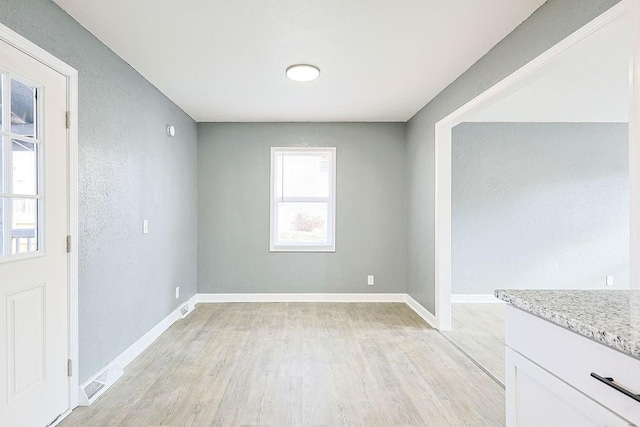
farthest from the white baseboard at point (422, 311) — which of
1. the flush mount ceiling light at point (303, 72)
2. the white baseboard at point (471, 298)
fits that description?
the flush mount ceiling light at point (303, 72)

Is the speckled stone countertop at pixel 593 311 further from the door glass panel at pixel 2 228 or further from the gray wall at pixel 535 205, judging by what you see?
the gray wall at pixel 535 205

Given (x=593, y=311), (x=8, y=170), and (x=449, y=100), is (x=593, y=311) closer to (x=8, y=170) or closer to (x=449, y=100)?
(x=8, y=170)

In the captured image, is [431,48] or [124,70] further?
[124,70]

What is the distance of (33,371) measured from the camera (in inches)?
78.5

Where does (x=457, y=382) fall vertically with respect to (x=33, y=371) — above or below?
below

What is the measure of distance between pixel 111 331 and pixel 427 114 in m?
3.80

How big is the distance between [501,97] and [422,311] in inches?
103

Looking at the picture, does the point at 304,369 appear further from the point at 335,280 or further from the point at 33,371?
the point at 335,280

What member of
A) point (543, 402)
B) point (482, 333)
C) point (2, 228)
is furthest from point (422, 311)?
point (2, 228)

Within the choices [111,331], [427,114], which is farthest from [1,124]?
[427,114]

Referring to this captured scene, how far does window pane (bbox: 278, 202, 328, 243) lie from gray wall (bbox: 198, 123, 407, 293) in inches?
7.9

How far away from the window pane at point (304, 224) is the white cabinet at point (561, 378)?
3.94 metres

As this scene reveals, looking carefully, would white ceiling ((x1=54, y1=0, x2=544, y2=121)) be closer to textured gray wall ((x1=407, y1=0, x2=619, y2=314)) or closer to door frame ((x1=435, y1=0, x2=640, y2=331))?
textured gray wall ((x1=407, y1=0, x2=619, y2=314))

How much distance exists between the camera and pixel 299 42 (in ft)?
8.71
